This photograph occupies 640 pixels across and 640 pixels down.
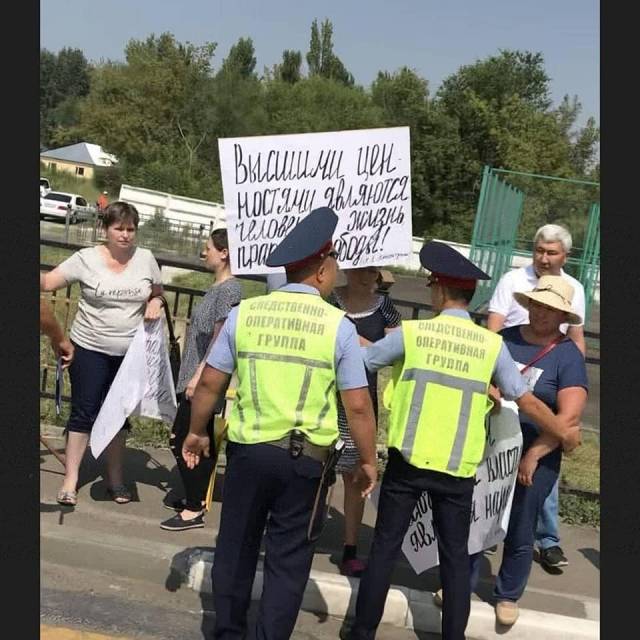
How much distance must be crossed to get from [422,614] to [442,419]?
119cm

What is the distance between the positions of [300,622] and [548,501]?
5.18 feet

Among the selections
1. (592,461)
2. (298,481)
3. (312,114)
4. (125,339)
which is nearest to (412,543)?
(298,481)

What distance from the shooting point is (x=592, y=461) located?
734 cm

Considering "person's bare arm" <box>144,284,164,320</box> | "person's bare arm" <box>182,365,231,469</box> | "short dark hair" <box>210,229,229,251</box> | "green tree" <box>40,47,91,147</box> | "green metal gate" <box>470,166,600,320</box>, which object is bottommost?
"person's bare arm" <box>182,365,231,469</box>

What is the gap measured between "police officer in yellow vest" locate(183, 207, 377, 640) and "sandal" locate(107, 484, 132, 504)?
1.90m

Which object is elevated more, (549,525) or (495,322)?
(495,322)

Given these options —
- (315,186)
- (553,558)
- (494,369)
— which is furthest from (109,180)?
(494,369)

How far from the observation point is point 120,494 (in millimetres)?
5367

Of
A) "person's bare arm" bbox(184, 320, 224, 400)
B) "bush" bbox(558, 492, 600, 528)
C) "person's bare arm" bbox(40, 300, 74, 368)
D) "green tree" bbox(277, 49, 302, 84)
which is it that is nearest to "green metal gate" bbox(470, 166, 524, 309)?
"bush" bbox(558, 492, 600, 528)

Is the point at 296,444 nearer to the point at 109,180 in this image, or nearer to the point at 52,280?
the point at 52,280

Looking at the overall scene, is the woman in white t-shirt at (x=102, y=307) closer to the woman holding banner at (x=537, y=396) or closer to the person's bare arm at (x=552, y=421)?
the woman holding banner at (x=537, y=396)

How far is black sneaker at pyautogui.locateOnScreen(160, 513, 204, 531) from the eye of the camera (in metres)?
5.05

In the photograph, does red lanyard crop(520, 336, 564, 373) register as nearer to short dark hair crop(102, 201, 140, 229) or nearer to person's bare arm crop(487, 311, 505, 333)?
person's bare arm crop(487, 311, 505, 333)
